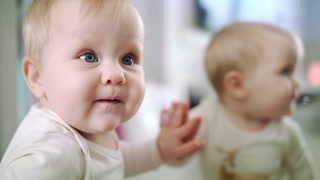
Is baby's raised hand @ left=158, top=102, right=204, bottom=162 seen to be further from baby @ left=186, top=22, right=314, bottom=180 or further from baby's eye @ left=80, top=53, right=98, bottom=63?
baby's eye @ left=80, top=53, right=98, bottom=63

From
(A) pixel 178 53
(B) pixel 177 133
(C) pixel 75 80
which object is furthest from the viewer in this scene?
(A) pixel 178 53

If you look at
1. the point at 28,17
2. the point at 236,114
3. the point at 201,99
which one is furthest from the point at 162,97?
the point at 28,17

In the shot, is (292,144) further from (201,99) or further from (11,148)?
(11,148)

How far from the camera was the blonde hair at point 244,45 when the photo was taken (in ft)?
2.09

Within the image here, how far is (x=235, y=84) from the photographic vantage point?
665 mm

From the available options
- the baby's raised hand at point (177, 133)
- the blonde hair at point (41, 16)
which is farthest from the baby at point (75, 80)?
the baby's raised hand at point (177, 133)

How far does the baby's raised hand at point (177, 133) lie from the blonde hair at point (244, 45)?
0.09 meters

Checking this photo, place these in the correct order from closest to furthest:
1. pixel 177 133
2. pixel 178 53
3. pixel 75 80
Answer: pixel 75 80
pixel 177 133
pixel 178 53

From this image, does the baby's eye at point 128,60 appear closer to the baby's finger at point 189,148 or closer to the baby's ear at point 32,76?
the baby's ear at point 32,76

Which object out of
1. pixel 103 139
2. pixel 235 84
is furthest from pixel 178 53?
pixel 103 139

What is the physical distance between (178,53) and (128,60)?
0.63 m

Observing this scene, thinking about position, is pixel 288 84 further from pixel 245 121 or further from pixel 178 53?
pixel 178 53

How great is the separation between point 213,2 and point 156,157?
0.53m

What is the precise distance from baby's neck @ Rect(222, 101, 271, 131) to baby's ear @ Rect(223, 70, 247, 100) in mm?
26
